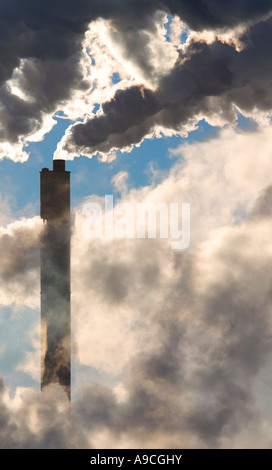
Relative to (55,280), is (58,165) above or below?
above

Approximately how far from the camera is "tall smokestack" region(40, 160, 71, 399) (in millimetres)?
23453

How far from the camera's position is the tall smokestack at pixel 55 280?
23453 mm

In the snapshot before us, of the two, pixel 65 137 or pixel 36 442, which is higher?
pixel 65 137

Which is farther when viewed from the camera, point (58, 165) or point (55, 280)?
point (58, 165)

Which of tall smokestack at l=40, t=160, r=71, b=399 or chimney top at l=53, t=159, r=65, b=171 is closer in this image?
tall smokestack at l=40, t=160, r=71, b=399

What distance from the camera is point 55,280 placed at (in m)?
23.7

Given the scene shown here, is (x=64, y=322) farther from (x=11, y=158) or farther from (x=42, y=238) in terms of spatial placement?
(x=11, y=158)

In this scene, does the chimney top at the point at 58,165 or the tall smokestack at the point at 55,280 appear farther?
the chimney top at the point at 58,165

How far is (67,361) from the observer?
77.9ft
